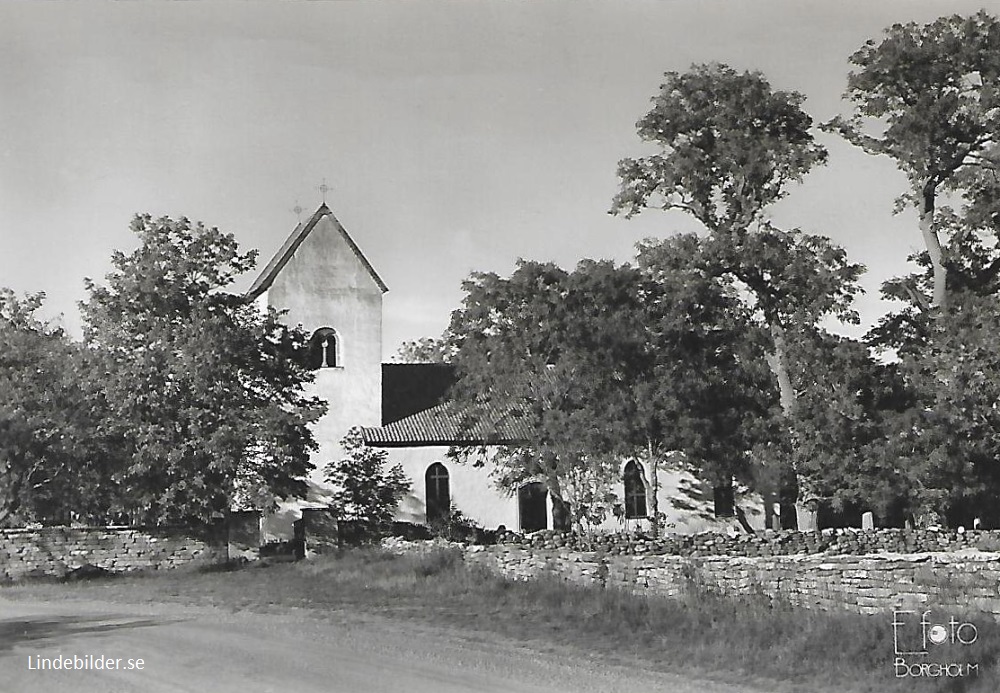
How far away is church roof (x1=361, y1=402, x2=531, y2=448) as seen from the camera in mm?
26500

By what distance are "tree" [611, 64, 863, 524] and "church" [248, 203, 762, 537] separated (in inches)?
303

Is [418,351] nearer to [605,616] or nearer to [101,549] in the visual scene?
[101,549]

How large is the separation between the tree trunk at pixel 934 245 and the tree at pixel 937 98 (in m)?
0.24

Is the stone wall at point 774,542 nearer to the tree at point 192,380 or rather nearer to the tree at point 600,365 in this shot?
the tree at point 600,365

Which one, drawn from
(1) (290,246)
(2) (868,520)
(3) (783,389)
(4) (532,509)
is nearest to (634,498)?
(4) (532,509)

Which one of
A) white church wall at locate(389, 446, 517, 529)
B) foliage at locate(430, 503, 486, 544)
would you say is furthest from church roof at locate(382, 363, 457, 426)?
foliage at locate(430, 503, 486, 544)

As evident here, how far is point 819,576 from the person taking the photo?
11.7 metres

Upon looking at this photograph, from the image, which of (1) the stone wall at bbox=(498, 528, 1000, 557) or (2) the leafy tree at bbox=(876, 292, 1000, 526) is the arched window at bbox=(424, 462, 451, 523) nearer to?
(1) the stone wall at bbox=(498, 528, 1000, 557)

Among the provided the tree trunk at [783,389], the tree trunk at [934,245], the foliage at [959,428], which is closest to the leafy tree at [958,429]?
the foliage at [959,428]

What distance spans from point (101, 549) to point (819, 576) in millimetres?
12412

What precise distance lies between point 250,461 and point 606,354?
6.47 m

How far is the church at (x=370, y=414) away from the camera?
2853cm

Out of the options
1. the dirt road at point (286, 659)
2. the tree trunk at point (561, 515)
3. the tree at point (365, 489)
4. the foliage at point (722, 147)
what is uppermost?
the foliage at point (722, 147)

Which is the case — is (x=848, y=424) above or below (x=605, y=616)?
above
